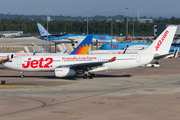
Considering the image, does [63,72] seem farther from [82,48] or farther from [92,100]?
[92,100]

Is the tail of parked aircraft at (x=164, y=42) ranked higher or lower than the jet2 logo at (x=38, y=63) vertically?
higher

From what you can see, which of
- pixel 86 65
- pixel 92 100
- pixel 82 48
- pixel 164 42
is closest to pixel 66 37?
pixel 82 48

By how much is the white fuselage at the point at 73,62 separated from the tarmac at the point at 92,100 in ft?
13.0

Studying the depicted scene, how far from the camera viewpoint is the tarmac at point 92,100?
2360 cm

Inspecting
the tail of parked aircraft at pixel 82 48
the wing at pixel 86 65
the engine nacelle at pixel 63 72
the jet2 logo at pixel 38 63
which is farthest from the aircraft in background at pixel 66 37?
the engine nacelle at pixel 63 72

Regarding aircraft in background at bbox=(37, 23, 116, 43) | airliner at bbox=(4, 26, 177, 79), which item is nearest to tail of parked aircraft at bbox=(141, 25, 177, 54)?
airliner at bbox=(4, 26, 177, 79)

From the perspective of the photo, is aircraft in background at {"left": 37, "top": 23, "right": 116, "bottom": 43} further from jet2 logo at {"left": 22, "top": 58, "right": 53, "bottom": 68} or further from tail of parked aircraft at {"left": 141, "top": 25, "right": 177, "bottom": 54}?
jet2 logo at {"left": 22, "top": 58, "right": 53, "bottom": 68}

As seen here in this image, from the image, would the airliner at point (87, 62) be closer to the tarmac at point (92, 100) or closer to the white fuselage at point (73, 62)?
the white fuselage at point (73, 62)

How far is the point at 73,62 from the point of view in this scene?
46.5m

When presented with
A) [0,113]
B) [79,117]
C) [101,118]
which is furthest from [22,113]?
[101,118]

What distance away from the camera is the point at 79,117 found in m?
23.0

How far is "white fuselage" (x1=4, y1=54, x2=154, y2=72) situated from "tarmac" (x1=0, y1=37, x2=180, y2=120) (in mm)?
3955

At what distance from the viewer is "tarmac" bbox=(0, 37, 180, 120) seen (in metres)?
23.6

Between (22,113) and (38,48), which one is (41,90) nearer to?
(22,113)
